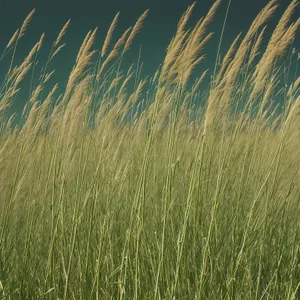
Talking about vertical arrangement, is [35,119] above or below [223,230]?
above

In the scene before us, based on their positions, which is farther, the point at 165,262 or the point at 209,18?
the point at 209,18

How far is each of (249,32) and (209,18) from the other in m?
0.40

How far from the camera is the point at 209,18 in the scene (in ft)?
7.52

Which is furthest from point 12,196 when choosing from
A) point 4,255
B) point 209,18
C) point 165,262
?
point 209,18

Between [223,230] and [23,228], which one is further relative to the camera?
[23,228]

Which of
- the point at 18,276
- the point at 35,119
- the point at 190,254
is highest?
the point at 35,119

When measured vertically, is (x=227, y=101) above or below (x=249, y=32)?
below

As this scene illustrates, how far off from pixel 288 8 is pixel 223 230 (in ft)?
4.03

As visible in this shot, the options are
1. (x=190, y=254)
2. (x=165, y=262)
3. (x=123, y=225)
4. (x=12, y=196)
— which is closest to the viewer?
(x=165, y=262)

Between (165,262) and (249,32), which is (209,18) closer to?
(249,32)

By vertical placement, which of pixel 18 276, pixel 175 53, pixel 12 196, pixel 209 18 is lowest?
pixel 18 276

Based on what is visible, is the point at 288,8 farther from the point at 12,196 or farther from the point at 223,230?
the point at 12,196

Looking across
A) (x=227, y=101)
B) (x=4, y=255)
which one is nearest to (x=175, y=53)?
(x=227, y=101)

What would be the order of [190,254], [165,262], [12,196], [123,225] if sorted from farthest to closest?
[123,225], [12,196], [190,254], [165,262]
